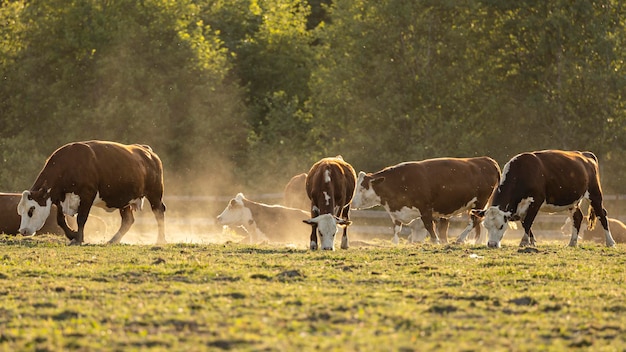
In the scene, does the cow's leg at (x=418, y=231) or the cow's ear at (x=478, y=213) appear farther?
the cow's leg at (x=418, y=231)

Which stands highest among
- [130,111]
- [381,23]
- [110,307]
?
[381,23]

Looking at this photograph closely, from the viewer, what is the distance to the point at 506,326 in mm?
→ 10547

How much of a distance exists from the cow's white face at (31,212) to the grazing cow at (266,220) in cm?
774

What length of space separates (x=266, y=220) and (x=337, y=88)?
22294 mm

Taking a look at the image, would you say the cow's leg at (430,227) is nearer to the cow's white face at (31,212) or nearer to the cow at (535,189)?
the cow at (535,189)

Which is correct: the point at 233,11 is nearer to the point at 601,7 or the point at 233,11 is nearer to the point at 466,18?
the point at 466,18

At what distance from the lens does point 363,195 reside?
26.3 m

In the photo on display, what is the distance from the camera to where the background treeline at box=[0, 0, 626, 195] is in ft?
149

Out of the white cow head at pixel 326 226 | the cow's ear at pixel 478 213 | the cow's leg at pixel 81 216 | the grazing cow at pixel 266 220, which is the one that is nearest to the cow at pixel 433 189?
the grazing cow at pixel 266 220

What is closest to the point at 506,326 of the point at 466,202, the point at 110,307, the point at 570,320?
the point at 570,320

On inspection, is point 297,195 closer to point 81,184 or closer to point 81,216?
point 81,216

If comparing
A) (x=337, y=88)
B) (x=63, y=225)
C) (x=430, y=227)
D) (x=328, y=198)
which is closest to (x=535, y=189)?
(x=430, y=227)

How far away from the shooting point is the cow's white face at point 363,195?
26094mm

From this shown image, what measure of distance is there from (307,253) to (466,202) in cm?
728
